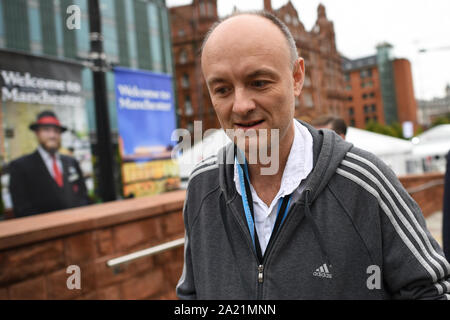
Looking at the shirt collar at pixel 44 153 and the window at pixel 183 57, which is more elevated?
the window at pixel 183 57

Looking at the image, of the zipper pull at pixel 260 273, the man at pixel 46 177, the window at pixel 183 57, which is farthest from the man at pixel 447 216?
the window at pixel 183 57

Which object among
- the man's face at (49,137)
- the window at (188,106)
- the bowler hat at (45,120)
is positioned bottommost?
the man's face at (49,137)

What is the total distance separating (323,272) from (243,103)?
2.02 ft

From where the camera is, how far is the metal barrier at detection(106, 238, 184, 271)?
10.3 feet

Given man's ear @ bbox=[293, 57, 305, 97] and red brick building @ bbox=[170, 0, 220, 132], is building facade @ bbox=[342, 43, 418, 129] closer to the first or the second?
red brick building @ bbox=[170, 0, 220, 132]

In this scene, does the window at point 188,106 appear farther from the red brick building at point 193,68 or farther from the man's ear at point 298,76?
the man's ear at point 298,76

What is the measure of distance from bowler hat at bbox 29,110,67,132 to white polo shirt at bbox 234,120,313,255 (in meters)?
4.17

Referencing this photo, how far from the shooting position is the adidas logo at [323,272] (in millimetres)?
1330

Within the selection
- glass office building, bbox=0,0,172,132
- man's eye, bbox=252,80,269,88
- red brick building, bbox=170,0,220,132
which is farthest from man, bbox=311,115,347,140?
red brick building, bbox=170,0,220,132

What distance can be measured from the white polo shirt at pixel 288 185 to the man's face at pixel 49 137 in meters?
4.28

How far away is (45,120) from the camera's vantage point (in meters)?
5.05

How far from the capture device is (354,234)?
1.32 metres

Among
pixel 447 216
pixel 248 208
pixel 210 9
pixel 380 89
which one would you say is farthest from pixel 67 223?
pixel 380 89
